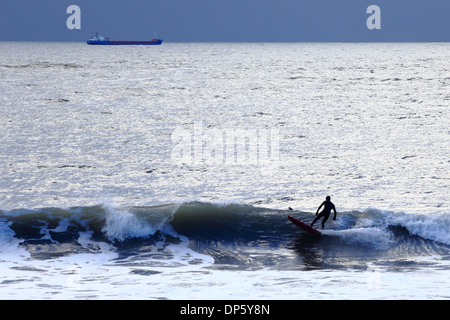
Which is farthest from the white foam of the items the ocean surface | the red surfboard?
the red surfboard

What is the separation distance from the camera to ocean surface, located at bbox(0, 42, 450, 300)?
18.5 m

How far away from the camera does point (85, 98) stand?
72750 millimetres

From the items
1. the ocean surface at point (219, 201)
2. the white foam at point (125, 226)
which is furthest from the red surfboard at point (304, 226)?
the white foam at point (125, 226)

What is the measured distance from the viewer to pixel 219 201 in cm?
2953

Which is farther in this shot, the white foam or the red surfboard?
the white foam

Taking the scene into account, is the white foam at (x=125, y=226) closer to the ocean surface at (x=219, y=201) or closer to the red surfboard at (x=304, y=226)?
the ocean surface at (x=219, y=201)

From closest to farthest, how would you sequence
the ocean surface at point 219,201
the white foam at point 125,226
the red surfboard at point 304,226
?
the ocean surface at point 219,201, the red surfboard at point 304,226, the white foam at point 125,226

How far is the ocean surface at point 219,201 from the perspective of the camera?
60.7 feet

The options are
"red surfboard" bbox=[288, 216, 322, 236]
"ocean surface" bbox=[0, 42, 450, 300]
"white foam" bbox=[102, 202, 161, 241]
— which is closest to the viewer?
"ocean surface" bbox=[0, 42, 450, 300]

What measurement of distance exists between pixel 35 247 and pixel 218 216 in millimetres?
8201

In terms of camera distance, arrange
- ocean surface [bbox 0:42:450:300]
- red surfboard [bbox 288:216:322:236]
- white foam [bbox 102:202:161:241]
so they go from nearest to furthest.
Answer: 1. ocean surface [bbox 0:42:450:300]
2. red surfboard [bbox 288:216:322:236]
3. white foam [bbox 102:202:161:241]

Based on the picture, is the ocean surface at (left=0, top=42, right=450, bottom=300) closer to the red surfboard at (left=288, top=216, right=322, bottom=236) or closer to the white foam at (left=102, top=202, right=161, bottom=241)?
the white foam at (left=102, top=202, right=161, bottom=241)

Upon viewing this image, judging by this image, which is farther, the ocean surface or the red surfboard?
the red surfboard
